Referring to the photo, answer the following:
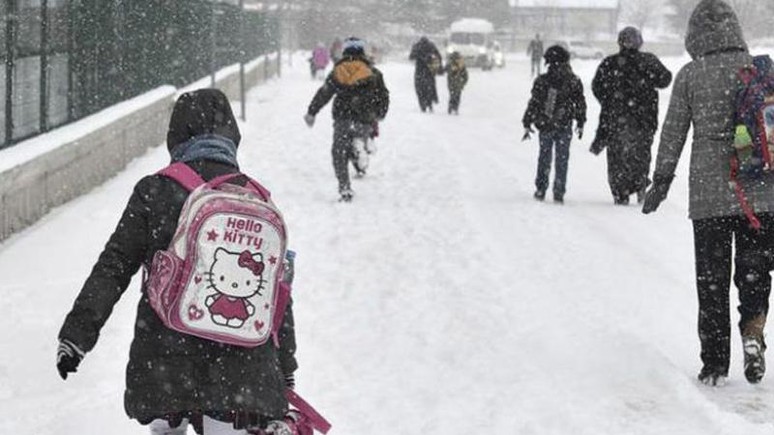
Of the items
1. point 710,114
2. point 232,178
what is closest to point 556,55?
point 710,114

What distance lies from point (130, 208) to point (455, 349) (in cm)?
394

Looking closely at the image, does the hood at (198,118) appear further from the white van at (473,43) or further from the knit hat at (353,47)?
the white van at (473,43)

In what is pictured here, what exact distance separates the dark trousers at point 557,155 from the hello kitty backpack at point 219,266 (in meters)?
9.49

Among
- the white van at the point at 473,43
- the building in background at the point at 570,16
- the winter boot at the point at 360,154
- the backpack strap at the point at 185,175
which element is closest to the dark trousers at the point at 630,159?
the winter boot at the point at 360,154

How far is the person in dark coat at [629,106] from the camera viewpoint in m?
11.9

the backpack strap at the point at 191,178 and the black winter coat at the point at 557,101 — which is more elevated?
the backpack strap at the point at 191,178

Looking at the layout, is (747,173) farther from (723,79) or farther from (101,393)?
(101,393)

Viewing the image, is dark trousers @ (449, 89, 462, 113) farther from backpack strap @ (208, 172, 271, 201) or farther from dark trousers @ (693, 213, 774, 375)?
backpack strap @ (208, 172, 271, 201)

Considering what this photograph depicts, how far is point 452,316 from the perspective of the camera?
789cm

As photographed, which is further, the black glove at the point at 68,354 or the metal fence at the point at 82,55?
the metal fence at the point at 82,55

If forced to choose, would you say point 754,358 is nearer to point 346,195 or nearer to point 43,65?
point 346,195

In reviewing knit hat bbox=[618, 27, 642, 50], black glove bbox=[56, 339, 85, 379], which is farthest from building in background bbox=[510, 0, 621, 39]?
black glove bbox=[56, 339, 85, 379]

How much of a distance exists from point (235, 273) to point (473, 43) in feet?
193

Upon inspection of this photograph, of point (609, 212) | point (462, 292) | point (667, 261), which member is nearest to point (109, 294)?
point (462, 292)
